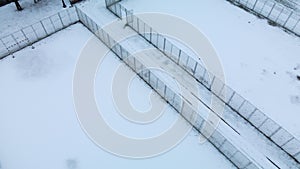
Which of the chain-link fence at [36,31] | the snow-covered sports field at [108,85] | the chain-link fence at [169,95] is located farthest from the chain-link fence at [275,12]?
the chain-link fence at [36,31]

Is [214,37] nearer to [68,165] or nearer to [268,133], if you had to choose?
[268,133]

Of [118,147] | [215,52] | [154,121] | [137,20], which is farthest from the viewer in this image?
→ [137,20]

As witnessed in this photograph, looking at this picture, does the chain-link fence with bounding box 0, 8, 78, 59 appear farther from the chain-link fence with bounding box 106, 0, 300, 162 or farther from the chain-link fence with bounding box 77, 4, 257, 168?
the chain-link fence with bounding box 106, 0, 300, 162

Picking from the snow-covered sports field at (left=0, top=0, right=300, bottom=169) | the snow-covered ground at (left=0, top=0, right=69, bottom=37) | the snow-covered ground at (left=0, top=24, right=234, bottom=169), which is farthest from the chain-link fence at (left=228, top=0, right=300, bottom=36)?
the snow-covered ground at (left=0, top=0, right=69, bottom=37)

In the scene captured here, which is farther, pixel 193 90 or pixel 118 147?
pixel 193 90

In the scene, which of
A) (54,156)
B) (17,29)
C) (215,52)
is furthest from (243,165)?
(17,29)

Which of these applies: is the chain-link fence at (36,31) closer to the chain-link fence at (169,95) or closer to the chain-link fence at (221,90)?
the chain-link fence at (169,95)

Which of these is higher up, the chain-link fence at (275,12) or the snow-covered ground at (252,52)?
the chain-link fence at (275,12)
